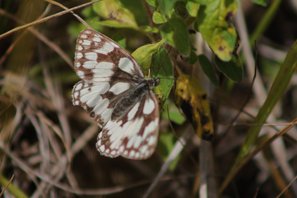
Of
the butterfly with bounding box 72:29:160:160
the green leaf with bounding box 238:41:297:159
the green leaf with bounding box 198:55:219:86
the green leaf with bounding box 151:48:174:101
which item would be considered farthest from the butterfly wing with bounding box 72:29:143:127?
the green leaf with bounding box 238:41:297:159

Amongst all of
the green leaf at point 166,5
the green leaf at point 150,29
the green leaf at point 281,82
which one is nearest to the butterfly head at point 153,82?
the green leaf at point 150,29

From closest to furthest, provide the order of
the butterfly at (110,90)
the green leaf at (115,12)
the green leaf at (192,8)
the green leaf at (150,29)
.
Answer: the green leaf at (192,8), the butterfly at (110,90), the green leaf at (150,29), the green leaf at (115,12)

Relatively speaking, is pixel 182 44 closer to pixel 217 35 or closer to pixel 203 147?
pixel 217 35

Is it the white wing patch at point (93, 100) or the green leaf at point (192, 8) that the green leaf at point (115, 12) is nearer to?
the white wing patch at point (93, 100)

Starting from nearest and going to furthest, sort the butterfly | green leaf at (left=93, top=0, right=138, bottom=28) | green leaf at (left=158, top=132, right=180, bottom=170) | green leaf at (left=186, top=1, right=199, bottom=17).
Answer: green leaf at (left=186, top=1, right=199, bottom=17) → the butterfly → green leaf at (left=93, top=0, right=138, bottom=28) → green leaf at (left=158, top=132, right=180, bottom=170)

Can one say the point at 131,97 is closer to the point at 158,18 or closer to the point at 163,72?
the point at 163,72

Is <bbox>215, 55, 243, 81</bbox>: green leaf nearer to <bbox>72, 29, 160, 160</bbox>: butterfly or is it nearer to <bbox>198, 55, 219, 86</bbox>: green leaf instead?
<bbox>198, 55, 219, 86</bbox>: green leaf

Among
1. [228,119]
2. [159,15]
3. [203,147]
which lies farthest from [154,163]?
[159,15]
